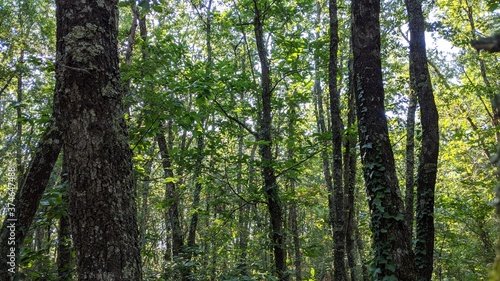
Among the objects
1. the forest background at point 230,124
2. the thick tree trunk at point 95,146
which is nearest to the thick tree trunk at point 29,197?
the forest background at point 230,124

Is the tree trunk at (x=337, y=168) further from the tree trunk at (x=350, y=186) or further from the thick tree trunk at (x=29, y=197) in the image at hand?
the thick tree trunk at (x=29, y=197)

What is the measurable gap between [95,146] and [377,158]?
3300 mm

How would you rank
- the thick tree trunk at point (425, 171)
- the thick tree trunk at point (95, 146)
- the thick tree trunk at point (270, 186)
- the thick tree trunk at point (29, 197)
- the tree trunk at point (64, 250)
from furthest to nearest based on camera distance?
1. the thick tree trunk at point (270, 186)
2. the thick tree trunk at point (425, 171)
3. the tree trunk at point (64, 250)
4. the thick tree trunk at point (29, 197)
5. the thick tree trunk at point (95, 146)

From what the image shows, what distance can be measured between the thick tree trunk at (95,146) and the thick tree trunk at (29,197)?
2.30 m

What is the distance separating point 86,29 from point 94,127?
2.31 ft

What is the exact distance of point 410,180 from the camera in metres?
8.63

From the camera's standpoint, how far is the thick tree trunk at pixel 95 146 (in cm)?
228

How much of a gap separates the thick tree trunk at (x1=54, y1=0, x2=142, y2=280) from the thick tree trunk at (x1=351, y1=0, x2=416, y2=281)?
288 centimetres

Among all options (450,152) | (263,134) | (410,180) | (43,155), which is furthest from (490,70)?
(43,155)

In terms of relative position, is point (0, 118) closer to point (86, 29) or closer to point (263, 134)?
point (263, 134)

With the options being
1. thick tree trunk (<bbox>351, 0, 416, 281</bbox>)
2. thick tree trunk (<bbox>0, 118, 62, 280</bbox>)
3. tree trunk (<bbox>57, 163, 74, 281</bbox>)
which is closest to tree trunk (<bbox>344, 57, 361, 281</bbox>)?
thick tree trunk (<bbox>351, 0, 416, 281</bbox>)

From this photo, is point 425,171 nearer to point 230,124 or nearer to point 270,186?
point 270,186

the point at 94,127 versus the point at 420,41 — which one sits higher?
the point at 420,41

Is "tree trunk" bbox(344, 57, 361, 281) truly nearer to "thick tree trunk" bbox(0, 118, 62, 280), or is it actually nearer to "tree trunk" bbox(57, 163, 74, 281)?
"tree trunk" bbox(57, 163, 74, 281)
